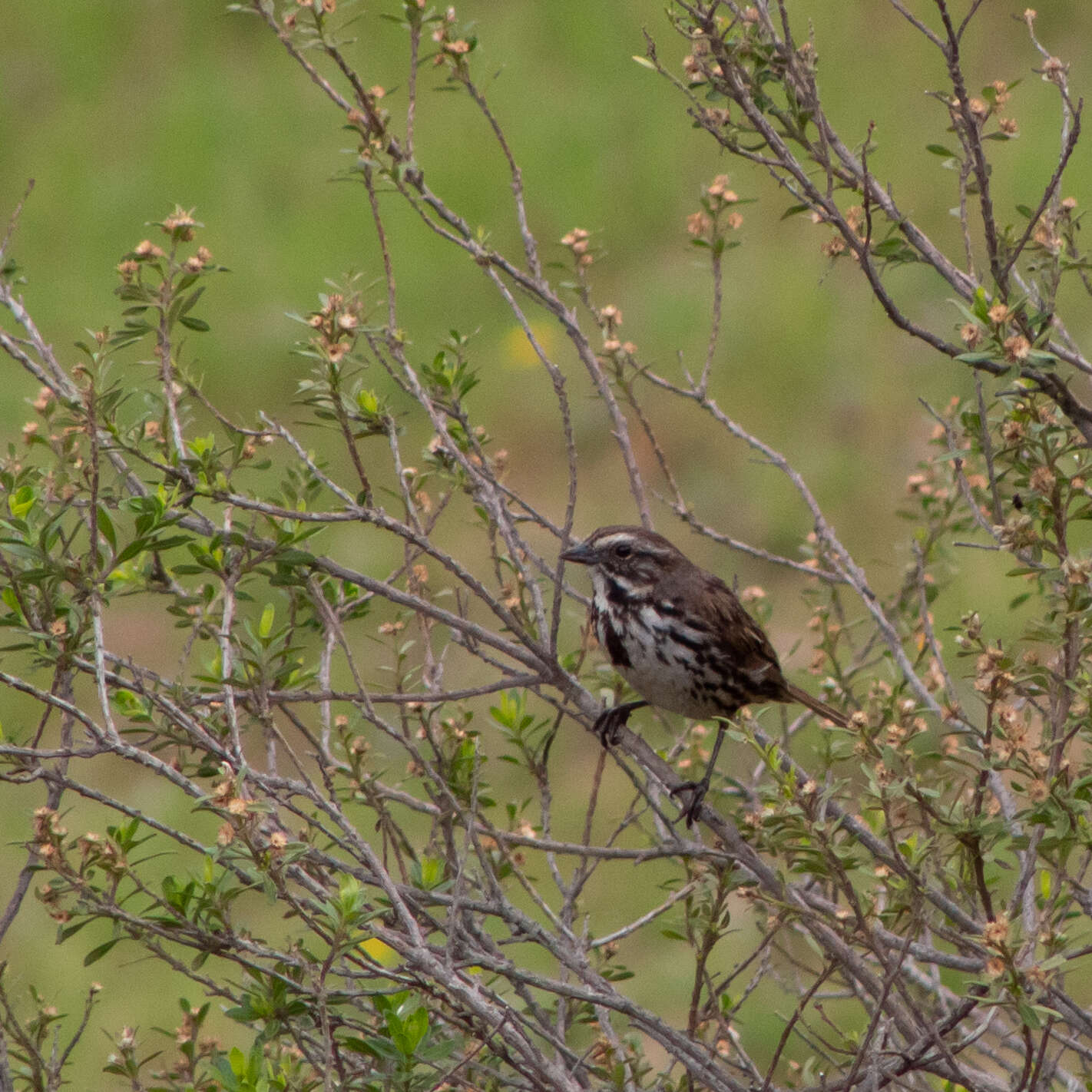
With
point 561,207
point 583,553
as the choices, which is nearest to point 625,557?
point 583,553

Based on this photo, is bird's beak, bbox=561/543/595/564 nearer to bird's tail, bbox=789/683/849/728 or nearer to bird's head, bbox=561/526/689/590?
bird's head, bbox=561/526/689/590

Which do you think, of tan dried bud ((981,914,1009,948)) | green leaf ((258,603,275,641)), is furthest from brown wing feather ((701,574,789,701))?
tan dried bud ((981,914,1009,948))

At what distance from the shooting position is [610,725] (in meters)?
4.92

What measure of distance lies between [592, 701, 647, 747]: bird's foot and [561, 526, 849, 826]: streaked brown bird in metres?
0.39

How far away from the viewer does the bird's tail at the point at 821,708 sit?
492cm

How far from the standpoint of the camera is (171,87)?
14.6m

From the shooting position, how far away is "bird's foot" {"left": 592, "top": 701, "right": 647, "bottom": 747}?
4621mm

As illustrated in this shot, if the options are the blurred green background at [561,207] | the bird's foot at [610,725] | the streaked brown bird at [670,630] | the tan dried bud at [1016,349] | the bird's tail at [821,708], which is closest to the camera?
the tan dried bud at [1016,349]

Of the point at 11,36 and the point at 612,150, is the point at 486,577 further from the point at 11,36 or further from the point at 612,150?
the point at 11,36

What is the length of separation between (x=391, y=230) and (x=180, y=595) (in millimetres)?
8836

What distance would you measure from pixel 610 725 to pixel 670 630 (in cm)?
86

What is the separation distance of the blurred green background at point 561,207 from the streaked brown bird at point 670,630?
408cm

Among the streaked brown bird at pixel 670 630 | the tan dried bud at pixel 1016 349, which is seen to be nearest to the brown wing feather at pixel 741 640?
the streaked brown bird at pixel 670 630

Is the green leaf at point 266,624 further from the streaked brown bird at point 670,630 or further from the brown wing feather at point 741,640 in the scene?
the brown wing feather at point 741,640
